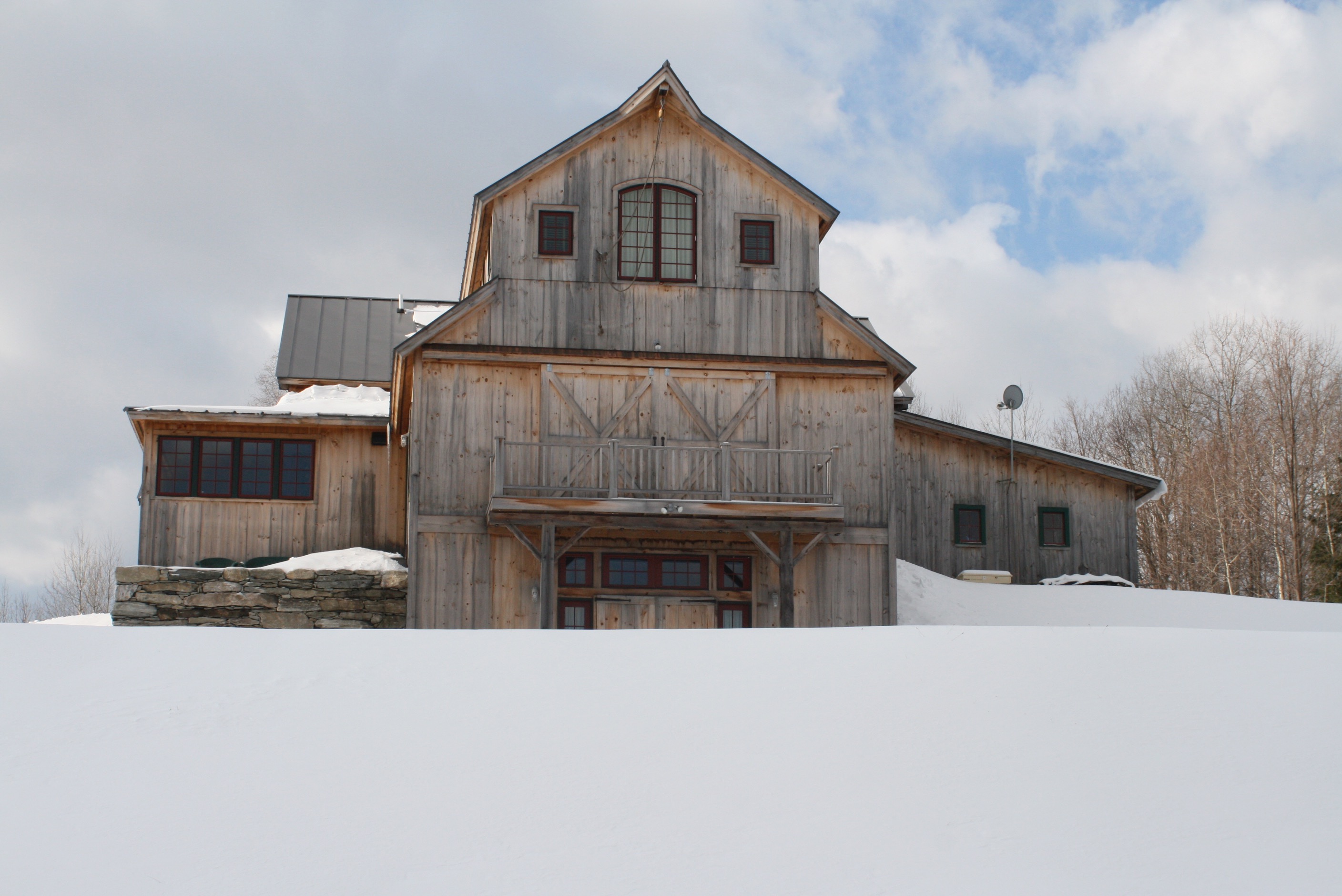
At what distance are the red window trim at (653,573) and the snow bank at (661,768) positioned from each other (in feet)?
31.0

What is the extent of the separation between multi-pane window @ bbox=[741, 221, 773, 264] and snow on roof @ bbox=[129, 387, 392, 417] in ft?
21.5

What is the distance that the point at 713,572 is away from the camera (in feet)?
63.3

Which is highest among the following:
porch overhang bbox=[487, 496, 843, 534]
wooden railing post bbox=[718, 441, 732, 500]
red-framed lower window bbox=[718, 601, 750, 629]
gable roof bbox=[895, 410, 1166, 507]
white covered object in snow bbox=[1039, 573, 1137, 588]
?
gable roof bbox=[895, 410, 1166, 507]

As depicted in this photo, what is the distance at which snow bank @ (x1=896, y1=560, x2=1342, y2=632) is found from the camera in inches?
773

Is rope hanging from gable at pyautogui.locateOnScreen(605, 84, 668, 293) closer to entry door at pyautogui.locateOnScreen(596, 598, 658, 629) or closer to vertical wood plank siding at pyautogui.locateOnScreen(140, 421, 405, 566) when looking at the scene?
entry door at pyautogui.locateOnScreen(596, 598, 658, 629)

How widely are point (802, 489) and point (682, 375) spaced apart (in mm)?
2569

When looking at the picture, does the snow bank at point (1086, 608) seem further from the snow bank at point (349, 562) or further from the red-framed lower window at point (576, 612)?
the snow bank at point (349, 562)

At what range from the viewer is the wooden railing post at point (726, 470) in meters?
18.2

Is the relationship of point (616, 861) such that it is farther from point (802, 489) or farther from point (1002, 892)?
point (802, 489)

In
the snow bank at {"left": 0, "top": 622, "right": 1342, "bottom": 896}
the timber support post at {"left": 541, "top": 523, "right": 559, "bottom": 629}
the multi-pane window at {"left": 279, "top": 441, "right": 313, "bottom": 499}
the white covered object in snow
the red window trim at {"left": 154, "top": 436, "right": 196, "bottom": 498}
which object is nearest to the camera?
the snow bank at {"left": 0, "top": 622, "right": 1342, "bottom": 896}

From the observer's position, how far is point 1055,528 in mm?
24109

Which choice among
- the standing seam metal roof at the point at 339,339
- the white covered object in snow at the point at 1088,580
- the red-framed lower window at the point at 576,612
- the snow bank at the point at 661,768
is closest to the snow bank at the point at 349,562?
the red-framed lower window at the point at 576,612

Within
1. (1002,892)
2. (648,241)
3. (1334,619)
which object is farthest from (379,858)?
(1334,619)

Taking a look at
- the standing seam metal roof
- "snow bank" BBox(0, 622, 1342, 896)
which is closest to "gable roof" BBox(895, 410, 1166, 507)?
the standing seam metal roof
